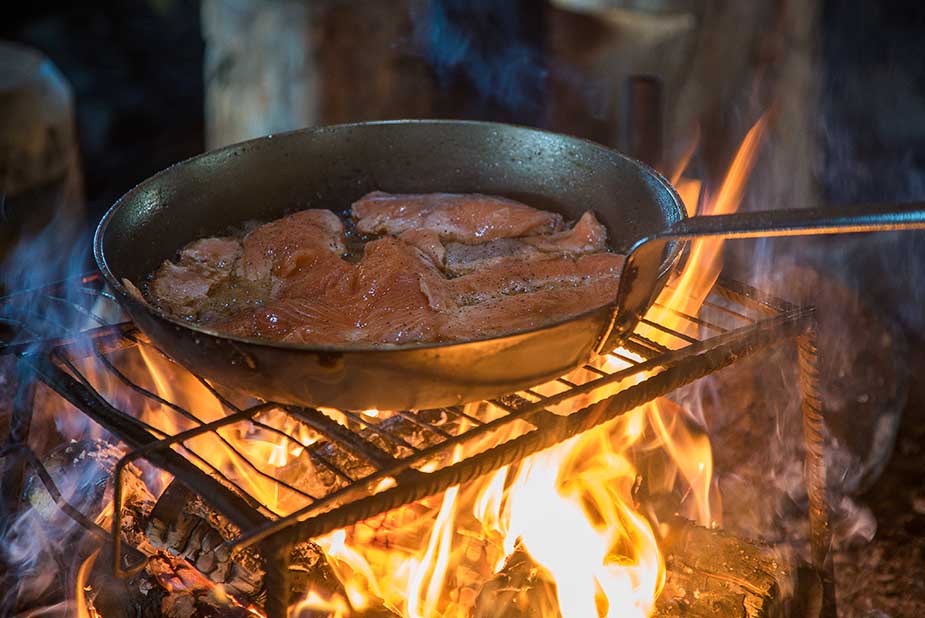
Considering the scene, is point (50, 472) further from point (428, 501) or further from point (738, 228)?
point (738, 228)

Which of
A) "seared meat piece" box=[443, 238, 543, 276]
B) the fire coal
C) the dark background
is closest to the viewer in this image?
the fire coal

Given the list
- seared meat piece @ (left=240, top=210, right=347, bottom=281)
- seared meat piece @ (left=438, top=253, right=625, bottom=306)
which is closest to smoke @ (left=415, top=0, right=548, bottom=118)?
seared meat piece @ (left=240, top=210, right=347, bottom=281)

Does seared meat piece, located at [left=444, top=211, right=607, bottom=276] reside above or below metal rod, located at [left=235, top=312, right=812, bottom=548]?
above

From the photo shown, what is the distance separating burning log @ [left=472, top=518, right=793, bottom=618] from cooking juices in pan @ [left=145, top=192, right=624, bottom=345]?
0.70 metres

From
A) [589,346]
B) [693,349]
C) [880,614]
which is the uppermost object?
[589,346]

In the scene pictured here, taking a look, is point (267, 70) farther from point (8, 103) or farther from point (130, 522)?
point (130, 522)

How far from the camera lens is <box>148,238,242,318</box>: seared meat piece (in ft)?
7.68

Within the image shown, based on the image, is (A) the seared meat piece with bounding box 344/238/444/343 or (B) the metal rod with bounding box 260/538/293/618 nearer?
(B) the metal rod with bounding box 260/538/293/618

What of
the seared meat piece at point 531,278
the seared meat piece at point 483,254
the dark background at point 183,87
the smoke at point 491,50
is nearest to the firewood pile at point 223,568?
the seared meat piece at point 531,278

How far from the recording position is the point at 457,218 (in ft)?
9.20

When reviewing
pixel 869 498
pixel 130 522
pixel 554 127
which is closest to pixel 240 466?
pixel 130 522

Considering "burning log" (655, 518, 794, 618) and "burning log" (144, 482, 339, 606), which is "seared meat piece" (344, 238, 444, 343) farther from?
"burning log" (655, 518, 794, 618)

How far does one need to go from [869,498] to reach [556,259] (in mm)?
1868

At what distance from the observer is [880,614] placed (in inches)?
119
